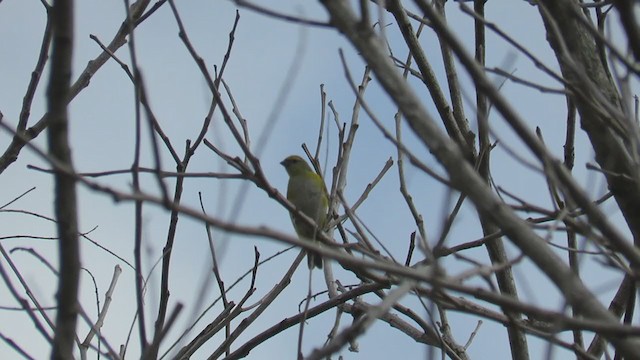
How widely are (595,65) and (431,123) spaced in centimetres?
103

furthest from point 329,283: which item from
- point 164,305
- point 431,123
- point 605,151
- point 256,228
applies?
point 256,228

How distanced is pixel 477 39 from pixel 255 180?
192cm

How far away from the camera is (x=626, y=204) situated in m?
2.51

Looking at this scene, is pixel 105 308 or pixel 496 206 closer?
pixel 496 206

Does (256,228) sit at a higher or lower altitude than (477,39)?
lower

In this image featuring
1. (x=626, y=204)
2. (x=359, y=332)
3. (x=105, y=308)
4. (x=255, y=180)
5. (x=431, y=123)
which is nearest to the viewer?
(x=359, y=332)

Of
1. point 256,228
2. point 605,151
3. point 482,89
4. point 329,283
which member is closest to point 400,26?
point 329,283

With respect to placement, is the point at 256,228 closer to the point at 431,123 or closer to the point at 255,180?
the point at 431,123

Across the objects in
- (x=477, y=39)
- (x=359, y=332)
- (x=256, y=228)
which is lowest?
(x=359, y=332)

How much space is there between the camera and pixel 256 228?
1.58 meters

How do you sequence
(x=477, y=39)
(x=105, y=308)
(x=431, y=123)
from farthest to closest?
(x=477, y=39), (x=105, y=308), (x=431, y=123)

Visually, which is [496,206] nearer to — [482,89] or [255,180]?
[482,89]

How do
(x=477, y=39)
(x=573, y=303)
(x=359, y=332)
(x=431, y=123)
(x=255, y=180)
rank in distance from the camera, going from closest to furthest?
(x=359, y=332) < (x=573, y=303) < (x=431, y=123) < (x=255, y=180) < (x=477, y=39)

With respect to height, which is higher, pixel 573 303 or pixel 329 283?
pixel 329 283
